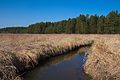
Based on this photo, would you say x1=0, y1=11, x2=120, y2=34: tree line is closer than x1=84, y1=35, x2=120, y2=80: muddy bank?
No

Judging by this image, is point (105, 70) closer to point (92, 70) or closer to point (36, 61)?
Answer: point (92, 70)

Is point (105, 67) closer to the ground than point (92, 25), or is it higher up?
closer to the ground

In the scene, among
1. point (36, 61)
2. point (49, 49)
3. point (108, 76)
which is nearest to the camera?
point (108, 76)

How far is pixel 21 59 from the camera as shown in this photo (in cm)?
1639

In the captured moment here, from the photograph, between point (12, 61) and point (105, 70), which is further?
point (12, 61)

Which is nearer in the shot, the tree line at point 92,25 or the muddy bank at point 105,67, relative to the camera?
the muddy bank at point 105,67

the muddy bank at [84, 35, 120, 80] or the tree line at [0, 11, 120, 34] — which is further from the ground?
the tree line at [0, 11, 120, 34]

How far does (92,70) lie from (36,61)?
5324 mm

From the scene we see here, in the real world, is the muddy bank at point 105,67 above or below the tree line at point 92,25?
below

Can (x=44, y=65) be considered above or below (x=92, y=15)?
below

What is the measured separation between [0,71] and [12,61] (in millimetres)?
3349

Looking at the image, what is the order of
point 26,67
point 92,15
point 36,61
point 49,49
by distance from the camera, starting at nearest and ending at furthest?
point 26,67 < point 36,61 < point 49,49 < point 92,15

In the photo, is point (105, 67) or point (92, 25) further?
point (92, 25)

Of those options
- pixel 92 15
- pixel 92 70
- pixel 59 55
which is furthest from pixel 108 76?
pixel 92 15
